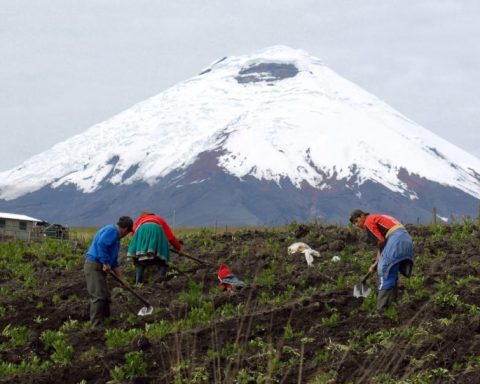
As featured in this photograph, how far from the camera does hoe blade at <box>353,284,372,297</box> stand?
13.0 metres

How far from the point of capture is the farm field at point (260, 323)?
28.8 feet

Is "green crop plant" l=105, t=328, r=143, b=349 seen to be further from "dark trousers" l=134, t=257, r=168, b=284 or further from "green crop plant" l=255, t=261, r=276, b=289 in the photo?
"dark trousers" l=134, t=257, r=168, b=284

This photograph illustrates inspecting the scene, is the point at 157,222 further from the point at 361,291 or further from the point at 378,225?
the point at 378,225

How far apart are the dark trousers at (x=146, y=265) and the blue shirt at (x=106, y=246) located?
296 cm

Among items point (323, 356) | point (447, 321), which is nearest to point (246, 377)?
point (323, 356)

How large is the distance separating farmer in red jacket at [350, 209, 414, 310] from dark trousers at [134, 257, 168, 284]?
16.3 ft

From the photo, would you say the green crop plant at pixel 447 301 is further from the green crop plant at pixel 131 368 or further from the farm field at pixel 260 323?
the green crop plant at pixel 131 368

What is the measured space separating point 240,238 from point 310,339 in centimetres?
1284

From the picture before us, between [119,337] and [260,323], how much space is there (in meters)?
1.84

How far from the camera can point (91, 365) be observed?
975 cm

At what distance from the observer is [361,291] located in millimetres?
13094

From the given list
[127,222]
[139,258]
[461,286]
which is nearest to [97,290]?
[127,222]

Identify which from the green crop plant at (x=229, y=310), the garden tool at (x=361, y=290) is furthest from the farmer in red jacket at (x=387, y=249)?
the green crop plant at (x=229, y=310)

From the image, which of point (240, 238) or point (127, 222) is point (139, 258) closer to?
point (127, 222)
